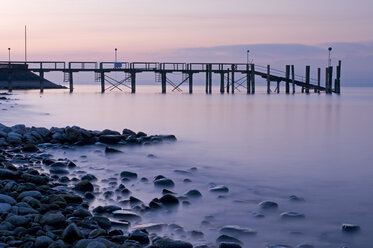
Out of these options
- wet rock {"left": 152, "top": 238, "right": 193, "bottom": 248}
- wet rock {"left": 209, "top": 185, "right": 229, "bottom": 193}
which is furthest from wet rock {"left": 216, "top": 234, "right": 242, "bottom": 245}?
wet rock {"left": 209, "top": 185, "right": 229, "bottom": 193}

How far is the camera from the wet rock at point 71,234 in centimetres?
548

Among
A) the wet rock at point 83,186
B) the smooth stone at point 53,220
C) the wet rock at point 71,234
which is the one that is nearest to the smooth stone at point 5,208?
the smooth stone at point 53,220

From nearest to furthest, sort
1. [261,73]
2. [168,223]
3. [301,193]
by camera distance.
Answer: [168,223], [301,193], [261,73]

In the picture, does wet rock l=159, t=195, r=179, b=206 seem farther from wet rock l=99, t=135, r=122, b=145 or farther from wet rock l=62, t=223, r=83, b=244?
wet rock l=99, t=135, r=122, b=145

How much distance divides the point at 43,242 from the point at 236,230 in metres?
2.59

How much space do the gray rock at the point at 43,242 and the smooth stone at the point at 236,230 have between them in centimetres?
232

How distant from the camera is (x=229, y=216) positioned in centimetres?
758

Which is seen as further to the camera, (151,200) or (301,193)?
(301,193)

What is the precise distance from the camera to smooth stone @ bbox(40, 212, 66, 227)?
600 centimetres

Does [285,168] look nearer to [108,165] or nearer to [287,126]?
[108,165]

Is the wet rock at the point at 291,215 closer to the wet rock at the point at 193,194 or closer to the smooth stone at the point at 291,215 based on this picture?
the smooth stone at the point at 291,215

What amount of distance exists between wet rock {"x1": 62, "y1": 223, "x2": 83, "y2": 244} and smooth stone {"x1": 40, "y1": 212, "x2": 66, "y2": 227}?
454mm

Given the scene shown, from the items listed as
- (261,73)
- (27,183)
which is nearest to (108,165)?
(27,183)

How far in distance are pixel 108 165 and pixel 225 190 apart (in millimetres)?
3557
